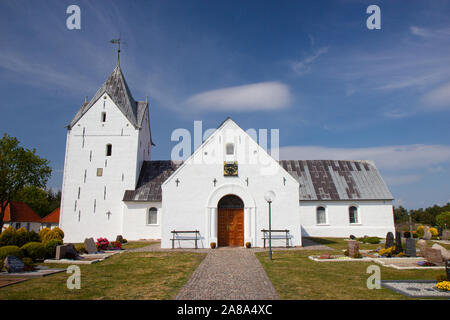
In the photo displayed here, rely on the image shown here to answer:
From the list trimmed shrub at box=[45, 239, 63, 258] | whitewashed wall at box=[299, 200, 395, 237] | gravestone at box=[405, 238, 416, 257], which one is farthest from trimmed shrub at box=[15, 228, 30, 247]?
whitewashed wall at box=[299, 200, 395, 237]

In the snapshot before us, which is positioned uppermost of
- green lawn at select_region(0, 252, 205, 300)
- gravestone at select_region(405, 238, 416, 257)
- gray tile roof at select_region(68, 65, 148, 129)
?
gray tile roof at select_region(68, 65, 148, 129)

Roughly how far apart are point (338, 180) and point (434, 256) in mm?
19023

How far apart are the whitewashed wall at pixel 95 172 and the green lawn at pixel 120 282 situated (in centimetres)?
1435

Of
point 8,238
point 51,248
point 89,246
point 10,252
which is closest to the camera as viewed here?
point 10,252

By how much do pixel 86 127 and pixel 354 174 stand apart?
93.2 ft

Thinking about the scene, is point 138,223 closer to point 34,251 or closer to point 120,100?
point 120,100

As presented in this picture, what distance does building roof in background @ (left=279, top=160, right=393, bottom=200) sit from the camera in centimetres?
3075

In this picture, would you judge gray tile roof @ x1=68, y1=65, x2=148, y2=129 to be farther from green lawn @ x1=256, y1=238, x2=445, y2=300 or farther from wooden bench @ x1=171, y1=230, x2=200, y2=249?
green lawn @ x1=256, y1=238, x2=445, y2=300

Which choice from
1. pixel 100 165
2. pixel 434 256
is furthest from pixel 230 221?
pixel 100 165

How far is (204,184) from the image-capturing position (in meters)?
20.2

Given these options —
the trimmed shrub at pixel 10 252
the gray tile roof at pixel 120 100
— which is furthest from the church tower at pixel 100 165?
the trimmed shrub at pixel 10 252

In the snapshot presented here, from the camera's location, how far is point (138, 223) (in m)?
28.7

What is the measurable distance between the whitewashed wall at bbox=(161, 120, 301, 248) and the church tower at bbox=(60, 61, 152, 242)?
37.0 ft
